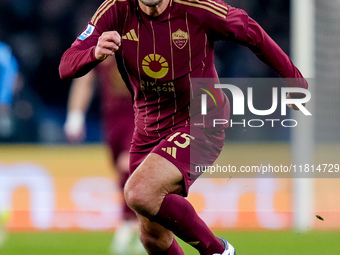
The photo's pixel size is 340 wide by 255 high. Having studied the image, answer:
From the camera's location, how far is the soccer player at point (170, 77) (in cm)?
442

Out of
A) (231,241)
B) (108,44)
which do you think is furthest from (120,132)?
(108,44)

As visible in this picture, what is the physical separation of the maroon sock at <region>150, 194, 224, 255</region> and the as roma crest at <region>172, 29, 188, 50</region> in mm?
795

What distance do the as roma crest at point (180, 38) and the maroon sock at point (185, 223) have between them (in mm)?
795

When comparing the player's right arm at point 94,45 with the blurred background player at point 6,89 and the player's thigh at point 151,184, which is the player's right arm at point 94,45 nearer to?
the player's thigh at point 151,184

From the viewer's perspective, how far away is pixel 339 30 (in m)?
8.08

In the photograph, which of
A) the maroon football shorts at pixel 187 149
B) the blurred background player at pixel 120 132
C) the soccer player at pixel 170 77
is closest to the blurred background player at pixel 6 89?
the blurred background player at pixel 120 132

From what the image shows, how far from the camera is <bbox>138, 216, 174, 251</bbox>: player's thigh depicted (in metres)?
4.66

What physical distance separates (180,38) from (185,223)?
0.97m

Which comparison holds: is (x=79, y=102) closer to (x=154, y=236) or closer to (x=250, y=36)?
(x=154, y=236)

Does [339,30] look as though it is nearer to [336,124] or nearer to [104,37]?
[336,124]

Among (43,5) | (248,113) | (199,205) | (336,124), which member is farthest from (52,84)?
(336,124)

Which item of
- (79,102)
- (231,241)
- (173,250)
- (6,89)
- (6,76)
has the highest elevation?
(79,102)

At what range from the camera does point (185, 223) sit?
4.49 metres

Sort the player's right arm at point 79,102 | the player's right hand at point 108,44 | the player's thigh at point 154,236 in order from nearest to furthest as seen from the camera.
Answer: the player's right hand at point 108,44 < the player's thigh at point 154,236 < the player's right arm at point 79,102
